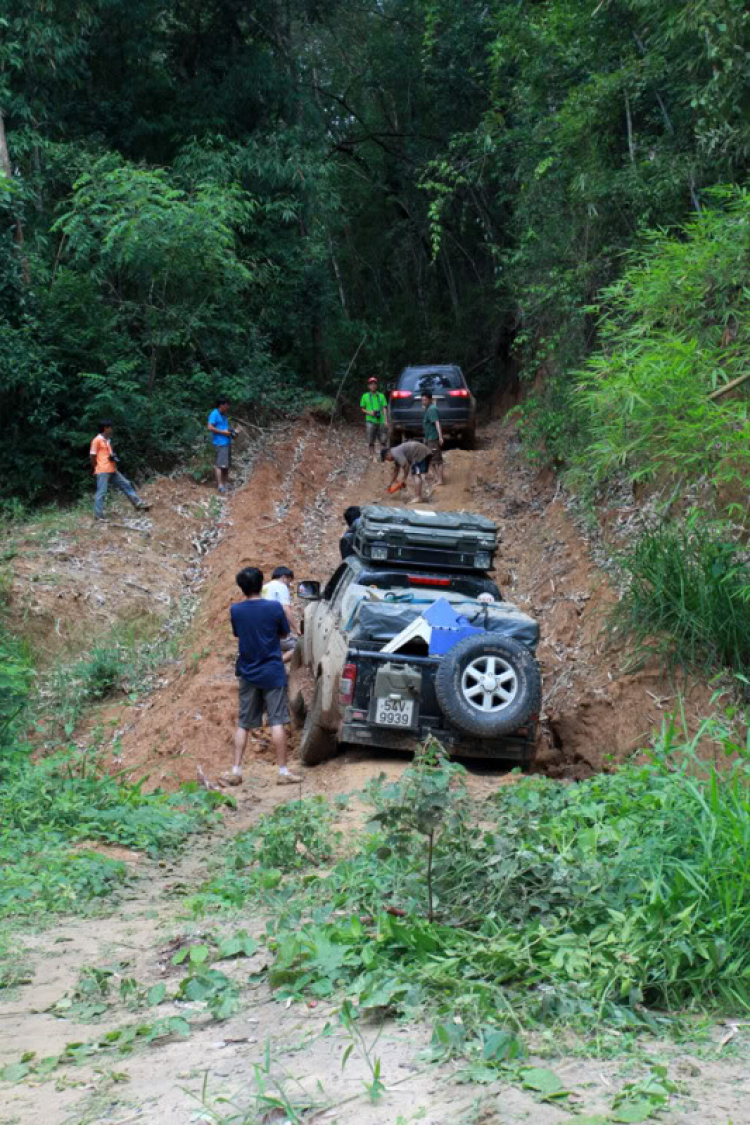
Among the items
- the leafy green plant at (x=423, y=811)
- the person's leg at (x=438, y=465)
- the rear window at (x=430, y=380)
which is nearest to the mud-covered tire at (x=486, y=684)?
the leafy green plant at (x=423, y=811)

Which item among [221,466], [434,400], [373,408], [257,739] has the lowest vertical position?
[257,739]

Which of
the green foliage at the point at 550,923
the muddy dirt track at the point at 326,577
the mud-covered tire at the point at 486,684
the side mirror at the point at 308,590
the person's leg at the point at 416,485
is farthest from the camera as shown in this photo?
the person's leg at the point at 416,485

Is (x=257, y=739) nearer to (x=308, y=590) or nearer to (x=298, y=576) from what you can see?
(x=308, y=590)

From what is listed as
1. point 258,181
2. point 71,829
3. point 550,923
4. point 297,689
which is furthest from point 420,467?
point 550,923

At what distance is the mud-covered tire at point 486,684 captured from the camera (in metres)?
7.87

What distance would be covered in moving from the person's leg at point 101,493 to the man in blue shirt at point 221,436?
96.0 inches

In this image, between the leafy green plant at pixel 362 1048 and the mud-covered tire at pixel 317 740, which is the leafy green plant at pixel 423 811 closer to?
the leafy green plant at pixel 362 1048

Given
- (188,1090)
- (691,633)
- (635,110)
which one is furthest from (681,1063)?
(635,110)

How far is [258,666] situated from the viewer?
29.4 feet

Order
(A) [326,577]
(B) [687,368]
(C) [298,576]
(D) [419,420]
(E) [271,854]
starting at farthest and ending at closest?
(D) [419,420]
(A) [326,577]
(C) [298,576]
(B) [687,368]
(E) [271,854]

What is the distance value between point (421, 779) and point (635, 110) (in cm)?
1299

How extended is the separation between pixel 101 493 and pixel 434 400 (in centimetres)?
756

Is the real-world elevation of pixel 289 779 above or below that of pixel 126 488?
below

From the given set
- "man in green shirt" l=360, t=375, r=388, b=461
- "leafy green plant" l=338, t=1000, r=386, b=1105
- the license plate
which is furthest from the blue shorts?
"leafy green plant" l=338, t=1000, r=386, b=1105
